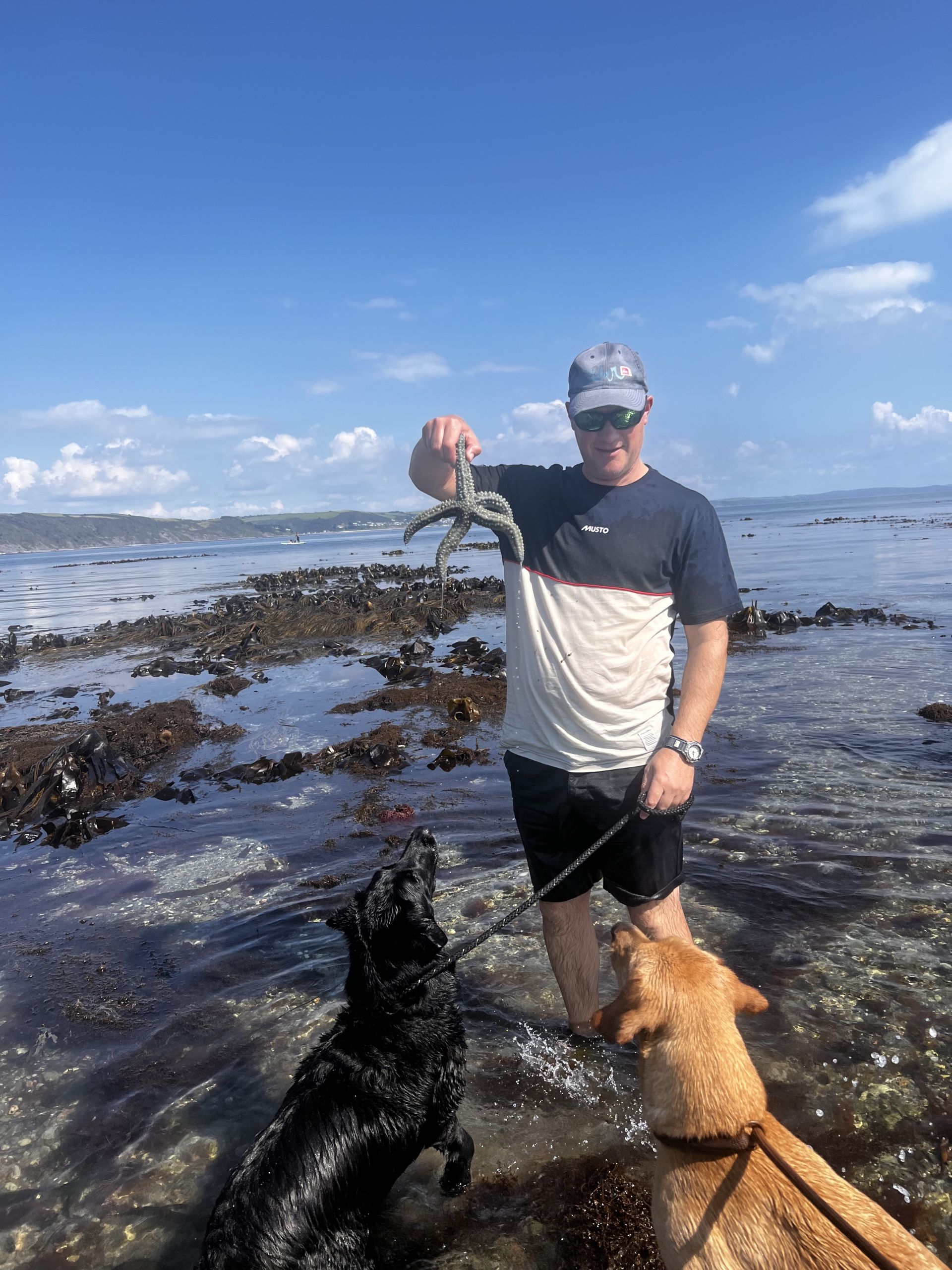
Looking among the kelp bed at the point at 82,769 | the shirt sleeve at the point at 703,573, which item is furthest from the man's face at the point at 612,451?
the kelp bed at the point at 82,769

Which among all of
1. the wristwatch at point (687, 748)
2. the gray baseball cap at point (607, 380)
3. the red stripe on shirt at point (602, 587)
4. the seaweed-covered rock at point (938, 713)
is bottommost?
the seaweed-covered rock at point (938, 713)

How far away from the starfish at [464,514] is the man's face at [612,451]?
605mm

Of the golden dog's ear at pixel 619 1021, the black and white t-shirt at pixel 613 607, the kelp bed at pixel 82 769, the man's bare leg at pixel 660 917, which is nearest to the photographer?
the golden dog's ear at pixel 619 1021

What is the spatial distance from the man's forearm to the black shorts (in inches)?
15.5

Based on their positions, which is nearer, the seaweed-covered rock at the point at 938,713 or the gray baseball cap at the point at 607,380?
the gray baseball cap at the point at 607,380

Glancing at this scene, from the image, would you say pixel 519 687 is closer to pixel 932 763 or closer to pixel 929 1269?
pixel 929 1269

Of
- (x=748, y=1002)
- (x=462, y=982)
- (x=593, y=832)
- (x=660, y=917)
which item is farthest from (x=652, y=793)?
(x=462, y=982)

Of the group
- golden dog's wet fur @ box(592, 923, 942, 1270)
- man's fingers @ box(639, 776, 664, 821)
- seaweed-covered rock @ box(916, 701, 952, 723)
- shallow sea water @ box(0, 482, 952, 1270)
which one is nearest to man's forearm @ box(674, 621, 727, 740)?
man's fingers @ box(639, 776, 664, 821)

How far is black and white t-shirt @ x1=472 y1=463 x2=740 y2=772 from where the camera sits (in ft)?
12.4

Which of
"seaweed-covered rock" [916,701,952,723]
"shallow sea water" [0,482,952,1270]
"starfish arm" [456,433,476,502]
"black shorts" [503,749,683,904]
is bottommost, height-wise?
"shallow sea water" [0,482,952,1270]

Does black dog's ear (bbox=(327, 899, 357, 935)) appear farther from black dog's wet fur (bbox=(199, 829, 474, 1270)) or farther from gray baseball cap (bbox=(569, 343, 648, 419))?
gray baseball cap (bbox=(569, 343, 648, 419))

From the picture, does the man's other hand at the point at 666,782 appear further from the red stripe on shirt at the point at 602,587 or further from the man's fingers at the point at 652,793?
the red stripe on shirt at the point at 602,587

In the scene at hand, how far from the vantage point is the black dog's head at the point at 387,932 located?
3574 millimetres

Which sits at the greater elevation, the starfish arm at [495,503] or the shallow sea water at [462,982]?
the starfish arm at [495,503]
